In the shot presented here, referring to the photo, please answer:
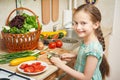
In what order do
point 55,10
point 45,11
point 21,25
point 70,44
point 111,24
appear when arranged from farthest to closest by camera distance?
1. point 111,24
2. point 55,10
3. point 45,11
4. point 70,44
5. point 21,25

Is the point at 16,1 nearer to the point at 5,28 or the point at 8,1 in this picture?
the point at 8,1

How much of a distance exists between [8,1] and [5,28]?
0.84 ft

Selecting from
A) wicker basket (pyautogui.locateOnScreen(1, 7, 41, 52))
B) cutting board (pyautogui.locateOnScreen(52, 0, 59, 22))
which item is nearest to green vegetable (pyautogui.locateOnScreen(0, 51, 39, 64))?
wicker basket (pyautogui.locateOnScreen(1, 7, 41, 52))

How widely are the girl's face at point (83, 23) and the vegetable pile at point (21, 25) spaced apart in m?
0.42

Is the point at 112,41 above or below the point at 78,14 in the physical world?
below

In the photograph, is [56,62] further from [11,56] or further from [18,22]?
[18,22]

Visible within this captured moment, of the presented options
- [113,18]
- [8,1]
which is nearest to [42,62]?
[8,1]

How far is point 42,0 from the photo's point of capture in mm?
1898

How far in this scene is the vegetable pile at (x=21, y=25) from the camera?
1.40 meters

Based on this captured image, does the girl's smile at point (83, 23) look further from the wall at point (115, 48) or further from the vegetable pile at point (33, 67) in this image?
the wall at point (115, 48)

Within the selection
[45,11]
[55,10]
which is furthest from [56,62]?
[55,10]

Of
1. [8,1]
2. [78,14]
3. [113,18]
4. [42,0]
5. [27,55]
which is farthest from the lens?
[113,18]

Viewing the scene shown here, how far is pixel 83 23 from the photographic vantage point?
118 cm

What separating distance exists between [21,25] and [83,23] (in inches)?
20.3
